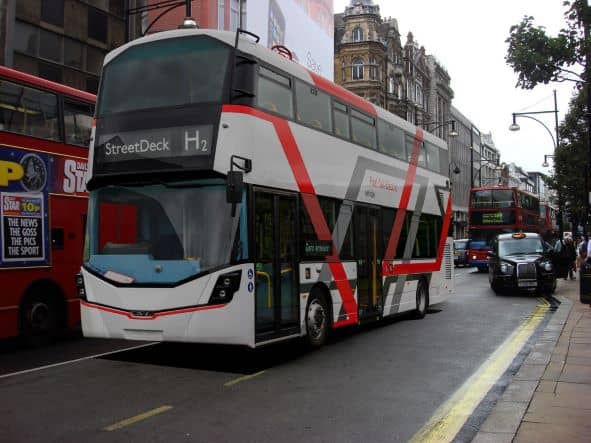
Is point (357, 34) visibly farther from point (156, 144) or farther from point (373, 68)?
point (156, 144)

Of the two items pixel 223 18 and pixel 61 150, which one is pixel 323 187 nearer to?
pixel 61 150

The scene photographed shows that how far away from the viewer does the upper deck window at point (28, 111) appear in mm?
10094

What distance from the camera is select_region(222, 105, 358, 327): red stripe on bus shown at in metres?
8.97

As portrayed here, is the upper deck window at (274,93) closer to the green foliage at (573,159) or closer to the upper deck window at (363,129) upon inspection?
the upper deck window at (363,129)

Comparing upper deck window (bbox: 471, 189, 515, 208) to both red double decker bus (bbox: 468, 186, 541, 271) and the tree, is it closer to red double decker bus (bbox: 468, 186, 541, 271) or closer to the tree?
red double decker bus (bbox: 468, 186, 541, 271)

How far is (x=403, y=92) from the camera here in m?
76.1

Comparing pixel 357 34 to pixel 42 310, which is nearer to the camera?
pixel 42 310

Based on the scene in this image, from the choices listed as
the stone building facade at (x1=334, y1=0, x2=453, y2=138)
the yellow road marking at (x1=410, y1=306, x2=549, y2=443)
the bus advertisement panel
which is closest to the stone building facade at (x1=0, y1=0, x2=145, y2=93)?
the bus advertisement panel

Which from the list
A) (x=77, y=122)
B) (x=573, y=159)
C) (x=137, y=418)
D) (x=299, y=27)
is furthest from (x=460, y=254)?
(x=137, y=418)

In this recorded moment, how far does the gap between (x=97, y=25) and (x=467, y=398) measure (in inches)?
1082

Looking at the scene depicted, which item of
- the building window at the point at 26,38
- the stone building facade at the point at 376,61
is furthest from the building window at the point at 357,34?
the building window at the point at 26,38

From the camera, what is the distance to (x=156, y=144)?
838cm

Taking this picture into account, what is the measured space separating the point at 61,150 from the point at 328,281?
4891mm

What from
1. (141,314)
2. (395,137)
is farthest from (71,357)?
(395,137)
